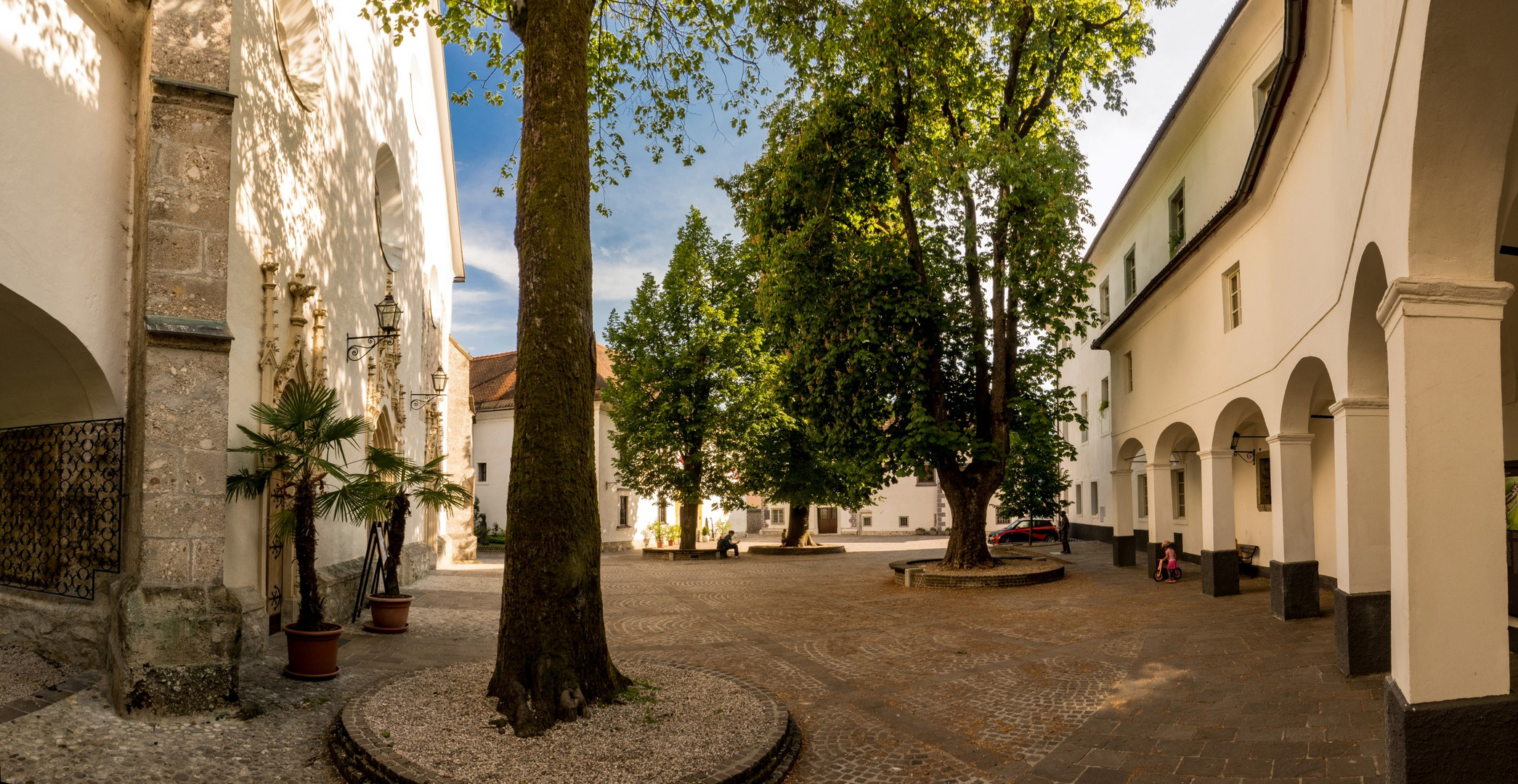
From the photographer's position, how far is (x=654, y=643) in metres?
11.8

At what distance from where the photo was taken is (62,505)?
812 cm

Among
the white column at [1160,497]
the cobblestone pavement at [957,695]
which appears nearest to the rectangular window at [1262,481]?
the white column at [1160,497]

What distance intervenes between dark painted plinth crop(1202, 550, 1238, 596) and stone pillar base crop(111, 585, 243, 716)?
1381 centimetres

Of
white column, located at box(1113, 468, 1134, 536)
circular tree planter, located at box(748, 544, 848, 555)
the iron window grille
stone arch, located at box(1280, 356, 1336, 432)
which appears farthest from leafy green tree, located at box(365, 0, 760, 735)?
circular tree planter, located at box(748, 544, 848, 555)

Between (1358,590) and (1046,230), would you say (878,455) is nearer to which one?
(1046,230)

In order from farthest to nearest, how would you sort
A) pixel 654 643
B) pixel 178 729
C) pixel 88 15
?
pixel 654 643
pixel 88 15
pixel 178 729

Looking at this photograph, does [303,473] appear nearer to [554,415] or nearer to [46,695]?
[46,695]

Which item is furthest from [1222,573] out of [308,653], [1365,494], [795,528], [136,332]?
[795,528]

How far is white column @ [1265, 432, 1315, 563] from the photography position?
1180cm

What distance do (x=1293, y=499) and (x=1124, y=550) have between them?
1076 centimetres

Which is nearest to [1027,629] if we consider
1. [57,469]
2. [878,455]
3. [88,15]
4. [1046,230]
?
[878,455]

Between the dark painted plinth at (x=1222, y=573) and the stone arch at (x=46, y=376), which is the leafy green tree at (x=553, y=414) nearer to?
the stone arch at (x=46, y=376)

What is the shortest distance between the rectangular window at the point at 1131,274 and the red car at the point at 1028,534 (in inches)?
644

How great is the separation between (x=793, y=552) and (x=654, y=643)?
20952 millimetres
